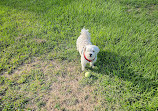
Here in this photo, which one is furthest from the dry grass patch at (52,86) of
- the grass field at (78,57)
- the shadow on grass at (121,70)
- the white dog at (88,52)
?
the shadow on grass at (121,70)

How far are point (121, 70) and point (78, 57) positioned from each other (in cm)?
168

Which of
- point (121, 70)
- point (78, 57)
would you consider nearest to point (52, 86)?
point (78, 57)

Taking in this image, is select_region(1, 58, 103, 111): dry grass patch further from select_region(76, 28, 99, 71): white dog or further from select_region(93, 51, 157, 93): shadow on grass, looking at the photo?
select_region(93, 51, 157, 93): shadow on grass

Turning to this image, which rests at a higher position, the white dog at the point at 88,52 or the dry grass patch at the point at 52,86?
the white dog at the point at 88,52

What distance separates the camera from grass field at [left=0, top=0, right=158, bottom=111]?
331cm

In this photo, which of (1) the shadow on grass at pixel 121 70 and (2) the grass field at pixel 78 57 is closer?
(2) the grass field at pixel 78 57

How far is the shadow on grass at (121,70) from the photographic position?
3.45 metres

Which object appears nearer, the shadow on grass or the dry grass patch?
the dry grass patch

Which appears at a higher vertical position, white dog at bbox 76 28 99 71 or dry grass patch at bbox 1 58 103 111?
white dog at bbox 76 28 99 71

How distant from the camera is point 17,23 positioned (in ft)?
21.5

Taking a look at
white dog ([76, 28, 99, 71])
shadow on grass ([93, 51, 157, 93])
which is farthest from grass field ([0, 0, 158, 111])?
white dog ([76, 28, 99, 71])

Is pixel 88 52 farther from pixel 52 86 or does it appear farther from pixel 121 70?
pixel 52 86

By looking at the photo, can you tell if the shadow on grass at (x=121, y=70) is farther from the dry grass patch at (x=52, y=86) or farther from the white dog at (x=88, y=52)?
the dry grass patch at (x=52, y=86)

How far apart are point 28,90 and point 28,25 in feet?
13.5
